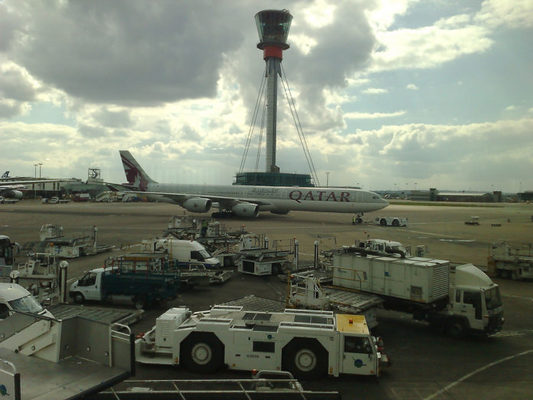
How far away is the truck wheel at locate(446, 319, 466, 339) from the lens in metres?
13.7

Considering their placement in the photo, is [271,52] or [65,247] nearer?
[65,247]

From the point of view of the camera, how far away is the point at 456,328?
13820 mm

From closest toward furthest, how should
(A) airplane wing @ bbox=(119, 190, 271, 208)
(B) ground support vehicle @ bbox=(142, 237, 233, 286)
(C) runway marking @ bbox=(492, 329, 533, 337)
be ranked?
1. (C) runway marking @ bbox=(492, 329, 533, 337)
2. (B) ground support vehicle @ bbox=(142, 237, 233, 286)
3. (A) airplane wing @ bbox=(119, 190, 271, 208)

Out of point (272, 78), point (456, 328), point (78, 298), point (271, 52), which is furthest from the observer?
point (271, 52)

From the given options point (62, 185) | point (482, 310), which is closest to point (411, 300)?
point (482, 310)

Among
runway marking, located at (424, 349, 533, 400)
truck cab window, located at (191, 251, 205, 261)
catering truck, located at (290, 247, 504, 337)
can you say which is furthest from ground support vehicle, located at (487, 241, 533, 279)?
truck cab window, located at (191, 251, 205, 261)

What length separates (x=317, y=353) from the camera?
10398 mm

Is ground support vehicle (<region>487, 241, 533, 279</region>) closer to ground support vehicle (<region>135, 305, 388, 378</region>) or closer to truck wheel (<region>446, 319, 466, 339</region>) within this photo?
truck wheel (<region>446, 319, 466, 339</region>)

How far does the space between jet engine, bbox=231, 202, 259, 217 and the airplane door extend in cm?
3984

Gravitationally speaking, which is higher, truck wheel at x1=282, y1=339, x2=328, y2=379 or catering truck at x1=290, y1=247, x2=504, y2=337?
catering truck at x1=290, y1=247, x2=504, y2=337

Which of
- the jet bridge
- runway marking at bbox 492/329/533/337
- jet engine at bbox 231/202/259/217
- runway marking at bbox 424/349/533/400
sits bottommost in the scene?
runway marking at bbox 492/329/533/337

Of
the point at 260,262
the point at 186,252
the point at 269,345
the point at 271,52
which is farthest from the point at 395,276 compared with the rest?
the point at 271,52

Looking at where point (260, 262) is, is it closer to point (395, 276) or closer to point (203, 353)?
point (395, 276)

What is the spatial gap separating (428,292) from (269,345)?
21.2ft
